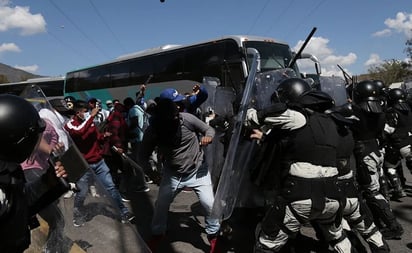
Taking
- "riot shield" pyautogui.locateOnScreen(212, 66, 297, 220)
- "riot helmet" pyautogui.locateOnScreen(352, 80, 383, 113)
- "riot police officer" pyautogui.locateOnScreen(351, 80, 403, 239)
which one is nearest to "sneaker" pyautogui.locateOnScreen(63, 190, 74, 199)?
"riot shield" pyautogui.locateOnScreen(212, 66, 297, 220)

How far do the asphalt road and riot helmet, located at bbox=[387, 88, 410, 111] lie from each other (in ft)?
4.51

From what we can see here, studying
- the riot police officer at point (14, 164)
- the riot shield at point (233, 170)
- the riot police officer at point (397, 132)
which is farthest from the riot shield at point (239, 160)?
the riot police officer at point (397, 132)

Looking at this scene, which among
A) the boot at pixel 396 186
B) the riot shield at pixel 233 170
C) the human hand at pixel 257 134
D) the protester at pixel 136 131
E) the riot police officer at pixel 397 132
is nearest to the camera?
the human hand at pixel 257 134

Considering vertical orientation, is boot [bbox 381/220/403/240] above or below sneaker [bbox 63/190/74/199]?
below

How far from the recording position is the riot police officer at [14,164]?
163 centimetres

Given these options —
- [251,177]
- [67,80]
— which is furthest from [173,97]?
[67,80]

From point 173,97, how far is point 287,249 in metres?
1.95

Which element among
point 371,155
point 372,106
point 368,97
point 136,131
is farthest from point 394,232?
point 136,131

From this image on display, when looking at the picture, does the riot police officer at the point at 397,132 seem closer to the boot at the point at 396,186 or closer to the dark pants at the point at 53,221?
the boot at the point at 396,186

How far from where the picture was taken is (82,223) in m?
2.08

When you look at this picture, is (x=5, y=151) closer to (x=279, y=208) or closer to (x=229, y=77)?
(x=279, y=208)

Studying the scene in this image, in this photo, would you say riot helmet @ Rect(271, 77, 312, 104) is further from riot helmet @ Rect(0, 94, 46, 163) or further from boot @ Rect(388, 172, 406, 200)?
boot @ Rect(388, 172, 406, 200)

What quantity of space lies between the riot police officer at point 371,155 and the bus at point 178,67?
167 cm

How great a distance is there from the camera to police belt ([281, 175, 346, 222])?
2824 mm
